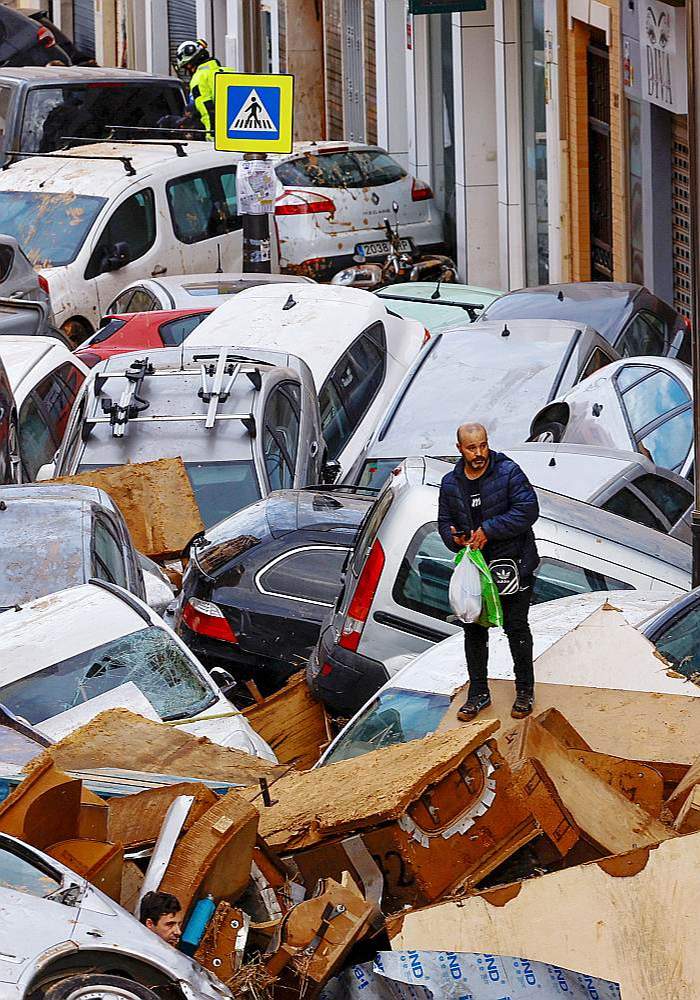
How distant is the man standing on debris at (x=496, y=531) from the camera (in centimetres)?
629

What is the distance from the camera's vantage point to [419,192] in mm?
21141

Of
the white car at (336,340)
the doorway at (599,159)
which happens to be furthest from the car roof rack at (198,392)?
the doorway at (599,159)

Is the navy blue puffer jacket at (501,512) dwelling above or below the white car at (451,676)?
above

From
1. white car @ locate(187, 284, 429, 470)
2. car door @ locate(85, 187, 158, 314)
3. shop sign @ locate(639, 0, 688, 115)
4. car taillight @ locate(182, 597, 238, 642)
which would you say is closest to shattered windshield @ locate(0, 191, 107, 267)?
car door @ locate(85, 187, 158, 314)

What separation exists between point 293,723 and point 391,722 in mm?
1484

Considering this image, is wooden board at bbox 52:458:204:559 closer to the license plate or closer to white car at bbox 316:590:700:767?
white car at bbox 316:590:700:767

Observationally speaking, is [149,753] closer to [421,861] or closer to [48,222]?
[421,861]

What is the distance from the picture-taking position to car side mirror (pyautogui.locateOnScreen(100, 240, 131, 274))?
17.4 m

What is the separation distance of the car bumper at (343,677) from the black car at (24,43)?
23.0m

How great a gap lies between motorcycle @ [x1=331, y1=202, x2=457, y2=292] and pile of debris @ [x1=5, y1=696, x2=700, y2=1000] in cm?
1303

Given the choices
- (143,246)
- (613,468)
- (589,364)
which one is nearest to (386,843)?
(613,468)

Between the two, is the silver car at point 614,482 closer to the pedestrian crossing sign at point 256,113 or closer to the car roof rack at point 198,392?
the car roof rack at point 198,392

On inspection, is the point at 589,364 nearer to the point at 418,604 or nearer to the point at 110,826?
the point at 418,604

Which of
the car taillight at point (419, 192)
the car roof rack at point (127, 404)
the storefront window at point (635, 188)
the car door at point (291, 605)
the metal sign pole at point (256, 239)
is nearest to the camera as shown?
the car door at point (291, 605)
